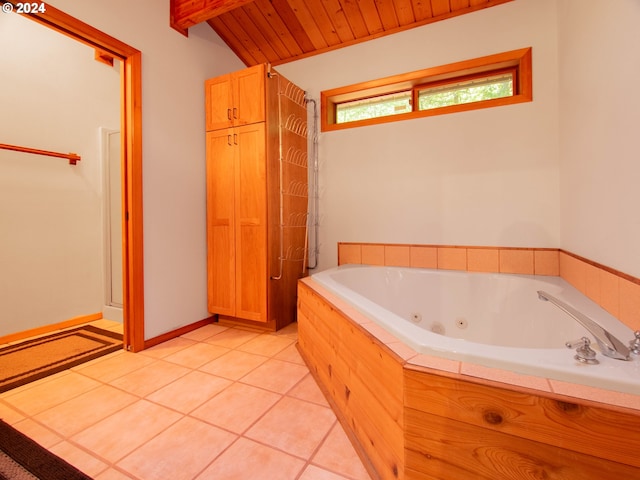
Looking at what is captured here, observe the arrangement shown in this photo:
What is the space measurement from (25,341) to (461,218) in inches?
137

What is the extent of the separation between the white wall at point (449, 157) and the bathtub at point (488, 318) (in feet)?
→ 1.26

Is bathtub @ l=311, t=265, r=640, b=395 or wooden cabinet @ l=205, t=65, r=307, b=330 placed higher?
wooden cabinet @ l=205, t=65, r=307, b=330

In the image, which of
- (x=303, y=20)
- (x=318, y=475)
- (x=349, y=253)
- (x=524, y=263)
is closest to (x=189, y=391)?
(x=318, y=475)

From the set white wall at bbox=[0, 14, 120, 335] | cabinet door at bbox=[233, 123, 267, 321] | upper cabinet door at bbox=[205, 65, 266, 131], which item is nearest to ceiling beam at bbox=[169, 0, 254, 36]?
upper cabinet door at bbox=[205, 65, 266, 131]

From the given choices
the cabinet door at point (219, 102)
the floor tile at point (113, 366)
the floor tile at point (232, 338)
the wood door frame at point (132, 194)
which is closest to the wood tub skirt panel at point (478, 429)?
the floor tile at point (232, 338)

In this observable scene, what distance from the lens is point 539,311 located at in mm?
1522

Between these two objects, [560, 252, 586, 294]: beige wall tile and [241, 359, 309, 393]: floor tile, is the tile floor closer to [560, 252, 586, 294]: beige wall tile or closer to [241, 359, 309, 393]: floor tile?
[241, 359, 309, 393]: floor tile

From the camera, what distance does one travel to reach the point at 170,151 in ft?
7.46

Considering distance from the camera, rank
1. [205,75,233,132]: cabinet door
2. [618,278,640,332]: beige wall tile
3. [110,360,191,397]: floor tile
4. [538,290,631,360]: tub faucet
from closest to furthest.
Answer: [538,290,631,360]: tub faucet < [618,278,640,332]: beige wall tile < [110,360,191,397]: floor tile < [205,75,233,132]: cabinet door

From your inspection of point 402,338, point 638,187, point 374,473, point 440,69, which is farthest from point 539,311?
point 440,69

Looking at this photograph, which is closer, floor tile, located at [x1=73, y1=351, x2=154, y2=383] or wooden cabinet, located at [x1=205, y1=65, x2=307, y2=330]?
floor tile, located at [x1=73, y1=351, x2=154, y2=383]

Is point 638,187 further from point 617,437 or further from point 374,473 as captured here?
point 374,473

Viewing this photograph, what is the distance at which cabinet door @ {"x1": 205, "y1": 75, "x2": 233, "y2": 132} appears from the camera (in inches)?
95.8

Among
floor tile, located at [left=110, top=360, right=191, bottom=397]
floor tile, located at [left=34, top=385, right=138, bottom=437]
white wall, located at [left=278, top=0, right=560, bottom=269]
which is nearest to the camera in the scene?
floor tile, located at [left=34, top=385, right=138, bottom=437]
